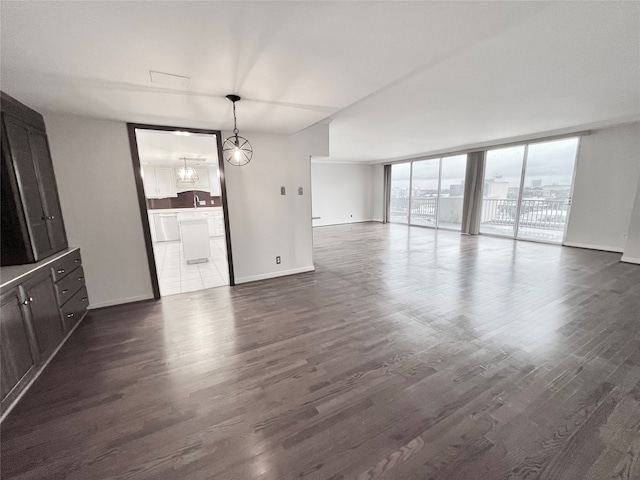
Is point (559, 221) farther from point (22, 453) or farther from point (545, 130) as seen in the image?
point (22, 453)

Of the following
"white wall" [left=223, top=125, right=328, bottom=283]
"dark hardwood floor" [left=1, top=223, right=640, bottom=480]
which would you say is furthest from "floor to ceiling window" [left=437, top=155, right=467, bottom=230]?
"white wall" [left=223, top=125, right=328, bottom=283]

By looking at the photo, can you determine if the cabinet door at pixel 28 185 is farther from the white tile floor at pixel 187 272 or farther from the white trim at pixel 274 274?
the white trim at pixel 274 274

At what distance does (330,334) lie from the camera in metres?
2.46

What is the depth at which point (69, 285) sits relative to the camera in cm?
258

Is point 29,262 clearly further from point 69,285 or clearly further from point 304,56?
point 304,56

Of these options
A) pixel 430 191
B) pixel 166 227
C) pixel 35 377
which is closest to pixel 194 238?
pixel 166 227

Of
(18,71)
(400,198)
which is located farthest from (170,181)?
(400,198)

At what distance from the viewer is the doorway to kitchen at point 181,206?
342 centimetres

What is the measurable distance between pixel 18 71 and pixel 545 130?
300 inches

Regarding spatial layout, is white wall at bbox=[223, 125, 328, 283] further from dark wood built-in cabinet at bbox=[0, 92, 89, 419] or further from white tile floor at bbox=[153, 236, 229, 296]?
dark wood built-in cabinet at bbox=[0, 92, 89, 419]

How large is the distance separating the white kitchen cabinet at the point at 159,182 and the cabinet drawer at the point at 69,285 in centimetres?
522

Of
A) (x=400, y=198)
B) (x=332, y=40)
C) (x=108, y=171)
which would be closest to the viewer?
(x=332, y=40)

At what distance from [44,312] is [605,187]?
8.64 metres

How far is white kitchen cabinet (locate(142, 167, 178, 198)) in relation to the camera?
727 cm
